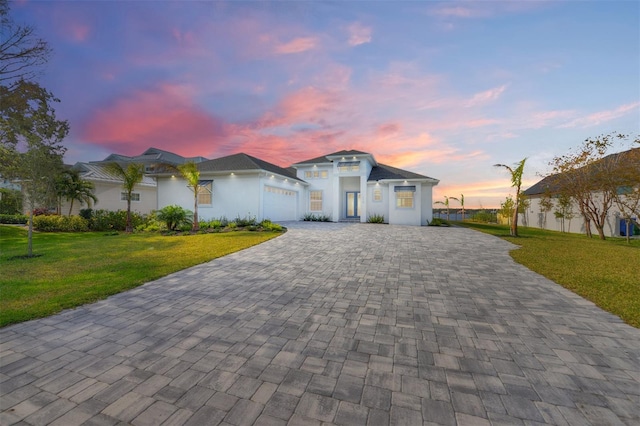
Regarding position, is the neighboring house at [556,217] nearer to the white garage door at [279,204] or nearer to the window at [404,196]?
the window at [404,196]

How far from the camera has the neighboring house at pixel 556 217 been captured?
1933cm

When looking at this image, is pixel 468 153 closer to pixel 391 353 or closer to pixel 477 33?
pixel 477 33

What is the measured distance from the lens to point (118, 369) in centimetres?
245

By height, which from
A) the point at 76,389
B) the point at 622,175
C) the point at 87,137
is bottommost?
the point at 76,389

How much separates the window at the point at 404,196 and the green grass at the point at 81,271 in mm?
12939

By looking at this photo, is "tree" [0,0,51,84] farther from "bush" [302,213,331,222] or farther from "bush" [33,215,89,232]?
"bush" [302,213,331,222]

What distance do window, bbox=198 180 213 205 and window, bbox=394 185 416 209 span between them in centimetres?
1368

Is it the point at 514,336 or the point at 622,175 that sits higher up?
the point at 622,175

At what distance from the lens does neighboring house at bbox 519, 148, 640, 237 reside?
63.4ft

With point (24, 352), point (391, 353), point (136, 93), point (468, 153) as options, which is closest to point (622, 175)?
point (468, 153)

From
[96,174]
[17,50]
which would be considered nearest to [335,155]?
[17,50]

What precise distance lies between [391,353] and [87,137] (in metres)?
20.1

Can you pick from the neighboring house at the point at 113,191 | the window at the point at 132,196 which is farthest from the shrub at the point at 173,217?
the window at the point at 132,196

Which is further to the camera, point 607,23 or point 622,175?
point 622,175
